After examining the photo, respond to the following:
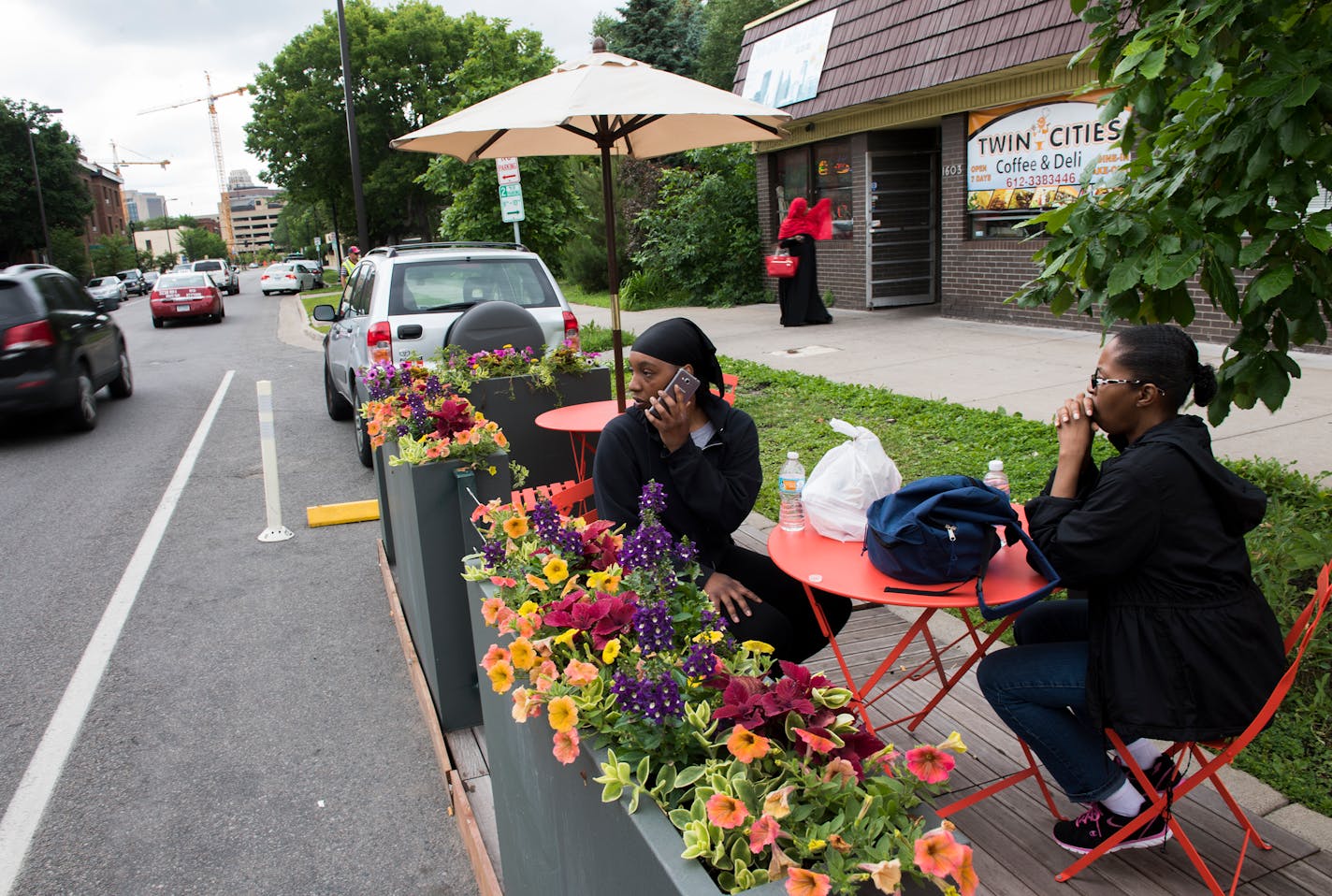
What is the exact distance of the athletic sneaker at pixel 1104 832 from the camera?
105 inches

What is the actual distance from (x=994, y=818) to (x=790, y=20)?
15.2 m

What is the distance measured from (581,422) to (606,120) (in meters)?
1.77

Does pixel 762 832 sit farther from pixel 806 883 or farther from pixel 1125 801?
pixel 1125 801

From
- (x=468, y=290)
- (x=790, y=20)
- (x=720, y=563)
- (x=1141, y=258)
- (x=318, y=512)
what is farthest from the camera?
(x=790, y=20)

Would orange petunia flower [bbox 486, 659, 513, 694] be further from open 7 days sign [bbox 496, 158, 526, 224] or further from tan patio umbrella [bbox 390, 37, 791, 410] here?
open 7 days sign [bbox 496, 158, 526, 224]

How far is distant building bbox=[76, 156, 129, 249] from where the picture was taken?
78.1 metres

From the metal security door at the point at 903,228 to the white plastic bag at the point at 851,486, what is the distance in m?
12.2

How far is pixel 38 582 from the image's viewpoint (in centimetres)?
600

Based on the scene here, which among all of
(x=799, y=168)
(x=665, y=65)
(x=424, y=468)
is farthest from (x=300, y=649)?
(x=665, y=65)

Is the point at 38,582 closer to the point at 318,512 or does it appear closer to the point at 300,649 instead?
the point at 318,512

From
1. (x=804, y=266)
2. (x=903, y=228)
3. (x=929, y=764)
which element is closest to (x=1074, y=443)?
(x=929, y=764)

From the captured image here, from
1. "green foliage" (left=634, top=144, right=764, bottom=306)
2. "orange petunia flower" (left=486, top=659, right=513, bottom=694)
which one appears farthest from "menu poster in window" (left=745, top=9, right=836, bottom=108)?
"orange petunia flower" (left=486, top=659, right=513, bottom=694)

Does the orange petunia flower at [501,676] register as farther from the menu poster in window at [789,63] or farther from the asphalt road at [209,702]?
the menu poster in window at [789,63]

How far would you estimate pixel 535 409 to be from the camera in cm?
605
